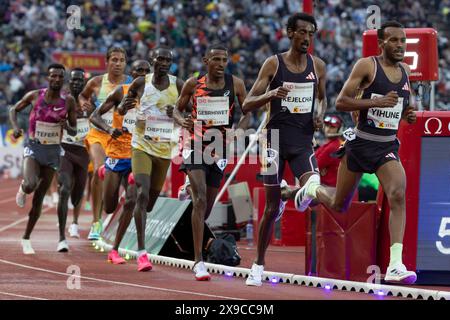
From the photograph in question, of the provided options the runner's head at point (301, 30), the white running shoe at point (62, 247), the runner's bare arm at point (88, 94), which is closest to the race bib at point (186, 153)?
the runner's head at point (301, 30)

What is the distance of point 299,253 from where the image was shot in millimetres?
14844

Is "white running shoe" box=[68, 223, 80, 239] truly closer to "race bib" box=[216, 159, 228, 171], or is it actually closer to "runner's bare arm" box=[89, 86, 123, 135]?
"runner's bare arm" box=[89, 86, 123, 135]

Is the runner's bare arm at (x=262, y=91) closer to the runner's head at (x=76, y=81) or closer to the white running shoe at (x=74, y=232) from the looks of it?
the runner's head at (x=76, y=81)

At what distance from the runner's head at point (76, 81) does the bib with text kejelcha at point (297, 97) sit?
634cm

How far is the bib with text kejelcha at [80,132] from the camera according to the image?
16125 millimetres

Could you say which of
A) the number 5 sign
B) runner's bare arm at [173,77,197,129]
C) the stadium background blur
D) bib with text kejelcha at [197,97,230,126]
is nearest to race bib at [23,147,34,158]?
runner's bare arm at [173,77,197,129]

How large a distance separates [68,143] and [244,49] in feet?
73.1

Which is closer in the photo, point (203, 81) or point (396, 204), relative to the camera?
point (396, 204)

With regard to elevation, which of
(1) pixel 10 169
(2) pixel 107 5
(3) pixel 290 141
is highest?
(2) pixel 107 5

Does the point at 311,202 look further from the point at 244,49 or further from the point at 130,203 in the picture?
the point at 244,49

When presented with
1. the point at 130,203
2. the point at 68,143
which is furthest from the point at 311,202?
the point at 68,143

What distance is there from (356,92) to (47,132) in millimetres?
5208

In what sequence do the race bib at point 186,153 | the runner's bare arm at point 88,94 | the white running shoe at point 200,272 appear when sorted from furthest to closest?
the runner's bare arm at point 88,94, the race bib at point 186,153, the white running shoe at point 200,272

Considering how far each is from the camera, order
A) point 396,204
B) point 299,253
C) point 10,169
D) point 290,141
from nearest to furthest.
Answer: point 396,204, point 290,141, point 299,253, point 10,169
